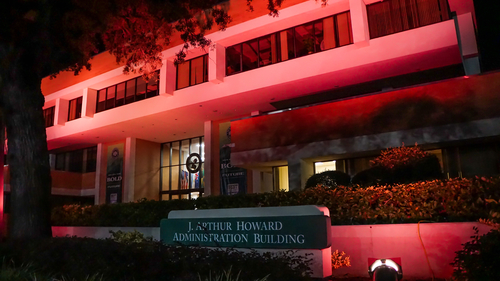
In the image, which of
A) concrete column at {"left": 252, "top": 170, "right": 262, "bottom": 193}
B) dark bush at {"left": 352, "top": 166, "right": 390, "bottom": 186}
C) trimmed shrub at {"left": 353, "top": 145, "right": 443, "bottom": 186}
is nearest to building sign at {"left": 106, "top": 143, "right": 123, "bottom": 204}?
concrete column at {"left": 252, "top": 170, "right": 262, "bottom": 193}

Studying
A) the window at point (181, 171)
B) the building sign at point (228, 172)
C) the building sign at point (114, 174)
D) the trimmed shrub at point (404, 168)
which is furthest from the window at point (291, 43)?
the building sign at point (114, 174)

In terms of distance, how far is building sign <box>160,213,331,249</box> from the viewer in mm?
5977

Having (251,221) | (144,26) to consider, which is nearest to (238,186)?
(144,26)

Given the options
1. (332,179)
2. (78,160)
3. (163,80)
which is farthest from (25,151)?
(78,160)

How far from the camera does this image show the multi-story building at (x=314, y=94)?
12.8 m

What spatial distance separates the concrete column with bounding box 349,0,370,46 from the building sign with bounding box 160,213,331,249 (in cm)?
995

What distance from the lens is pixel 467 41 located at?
13.0 metres

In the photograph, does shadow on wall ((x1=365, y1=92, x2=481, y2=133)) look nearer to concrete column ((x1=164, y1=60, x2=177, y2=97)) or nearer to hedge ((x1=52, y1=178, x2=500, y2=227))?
hedge ((x1=52, y1=178, x2=500, y2=227))

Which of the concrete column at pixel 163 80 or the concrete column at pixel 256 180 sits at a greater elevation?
the concrete column at pixel 163 80

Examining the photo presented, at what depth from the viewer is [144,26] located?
38.2 ft

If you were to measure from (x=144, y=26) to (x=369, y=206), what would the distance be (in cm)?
852

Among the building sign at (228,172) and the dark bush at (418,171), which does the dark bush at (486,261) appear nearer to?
the dark bush at (418,171)

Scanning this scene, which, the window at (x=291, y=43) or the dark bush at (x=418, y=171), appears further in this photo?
the window at (x=291, y=43)

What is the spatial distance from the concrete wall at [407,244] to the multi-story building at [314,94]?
5.90 meters
